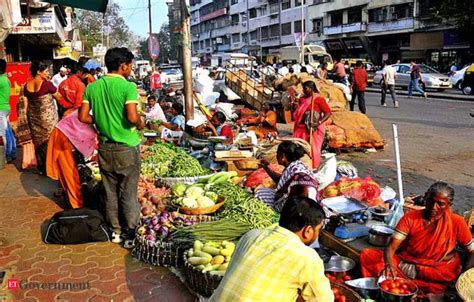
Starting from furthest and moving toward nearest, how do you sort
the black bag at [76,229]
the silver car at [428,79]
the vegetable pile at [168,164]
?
the silver car at [428,79], the vegetable pile at [168,164], the black bag at [76,229]

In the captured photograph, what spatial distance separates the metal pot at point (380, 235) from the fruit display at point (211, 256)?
1347mm

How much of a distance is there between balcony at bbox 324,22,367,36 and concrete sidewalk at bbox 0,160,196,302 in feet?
145

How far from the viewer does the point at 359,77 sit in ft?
49.8

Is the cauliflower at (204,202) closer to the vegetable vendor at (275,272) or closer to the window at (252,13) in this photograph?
the vegetable vendor at (275,272)

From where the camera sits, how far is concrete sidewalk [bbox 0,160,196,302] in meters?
3.84

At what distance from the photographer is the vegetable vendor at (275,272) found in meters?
2.24

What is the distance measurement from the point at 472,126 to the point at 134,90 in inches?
452

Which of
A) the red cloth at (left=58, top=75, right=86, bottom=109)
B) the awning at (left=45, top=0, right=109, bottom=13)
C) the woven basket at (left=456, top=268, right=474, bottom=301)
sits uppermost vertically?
the awning at (left=45, top=0, right=109, bottom=13)

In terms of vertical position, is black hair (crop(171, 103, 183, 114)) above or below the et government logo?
above

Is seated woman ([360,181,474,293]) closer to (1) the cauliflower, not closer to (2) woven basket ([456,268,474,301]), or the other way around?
(2) woven basket ([456,268,474,301])

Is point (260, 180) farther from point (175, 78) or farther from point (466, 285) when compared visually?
point (175, 78)

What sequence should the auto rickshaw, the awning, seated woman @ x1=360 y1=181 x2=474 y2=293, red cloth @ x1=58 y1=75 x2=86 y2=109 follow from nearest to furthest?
seated woman @ x1=360 y1=181 x2=474 y2=293 < the awning < red cloth @ x1=58 y1=75 x2=86 y2=109 < the auto rickshaw

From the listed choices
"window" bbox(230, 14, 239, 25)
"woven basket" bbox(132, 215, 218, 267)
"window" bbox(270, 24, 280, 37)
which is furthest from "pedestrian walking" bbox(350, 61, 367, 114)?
"window" bbox(230, 14, 239, 25)

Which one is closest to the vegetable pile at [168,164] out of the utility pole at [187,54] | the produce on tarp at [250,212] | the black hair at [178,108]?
the produce on tarp at [250,212]
